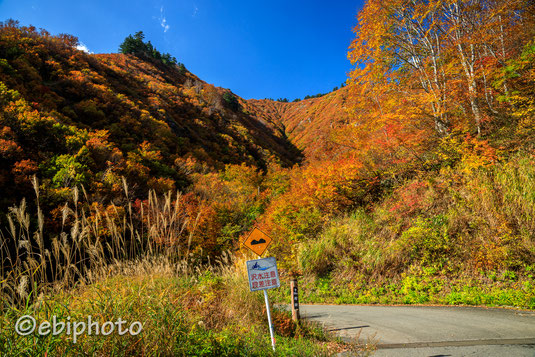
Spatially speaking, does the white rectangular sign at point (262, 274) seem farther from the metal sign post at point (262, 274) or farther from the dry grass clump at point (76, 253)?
the dry grass clump at point (76, 253)

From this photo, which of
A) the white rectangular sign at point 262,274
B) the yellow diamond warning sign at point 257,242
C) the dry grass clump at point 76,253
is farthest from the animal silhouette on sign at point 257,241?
the dry grass clump at point 76,253

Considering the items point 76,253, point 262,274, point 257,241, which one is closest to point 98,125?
point 76,253

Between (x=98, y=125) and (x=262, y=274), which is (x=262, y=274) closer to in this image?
(x=262, y=274)

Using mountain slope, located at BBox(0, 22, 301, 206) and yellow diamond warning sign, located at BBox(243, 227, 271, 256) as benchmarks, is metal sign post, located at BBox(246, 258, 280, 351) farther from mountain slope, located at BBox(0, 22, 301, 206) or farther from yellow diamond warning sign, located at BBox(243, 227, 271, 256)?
mountain slope, located at BBox(0, 22, 301, 206)

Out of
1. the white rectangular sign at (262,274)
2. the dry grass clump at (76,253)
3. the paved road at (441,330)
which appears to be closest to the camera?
the dry grass clump at (76,253)

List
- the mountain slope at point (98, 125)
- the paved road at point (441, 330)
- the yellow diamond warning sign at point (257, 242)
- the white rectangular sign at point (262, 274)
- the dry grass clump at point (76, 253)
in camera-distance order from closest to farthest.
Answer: the dry grass clump at point (76, 253)
the paved road at point (441, 330)
the white rectangular sign at point (262, 274)
the yellow diamond warning sign at point (257, 242)
the mountain slope at point (98, 125)

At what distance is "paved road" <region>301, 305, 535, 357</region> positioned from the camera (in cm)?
392

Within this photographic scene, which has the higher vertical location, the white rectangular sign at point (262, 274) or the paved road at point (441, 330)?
the white rectangular sign at point (262, 274)

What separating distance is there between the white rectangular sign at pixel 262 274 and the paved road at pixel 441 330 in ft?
5.28

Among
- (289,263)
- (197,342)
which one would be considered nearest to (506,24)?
(289,263)

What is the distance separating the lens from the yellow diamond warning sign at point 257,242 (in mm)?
4750

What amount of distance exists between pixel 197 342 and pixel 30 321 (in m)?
1.72

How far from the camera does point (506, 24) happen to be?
962 centimetres

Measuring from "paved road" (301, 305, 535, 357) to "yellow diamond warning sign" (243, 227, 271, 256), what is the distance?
2.15 m
